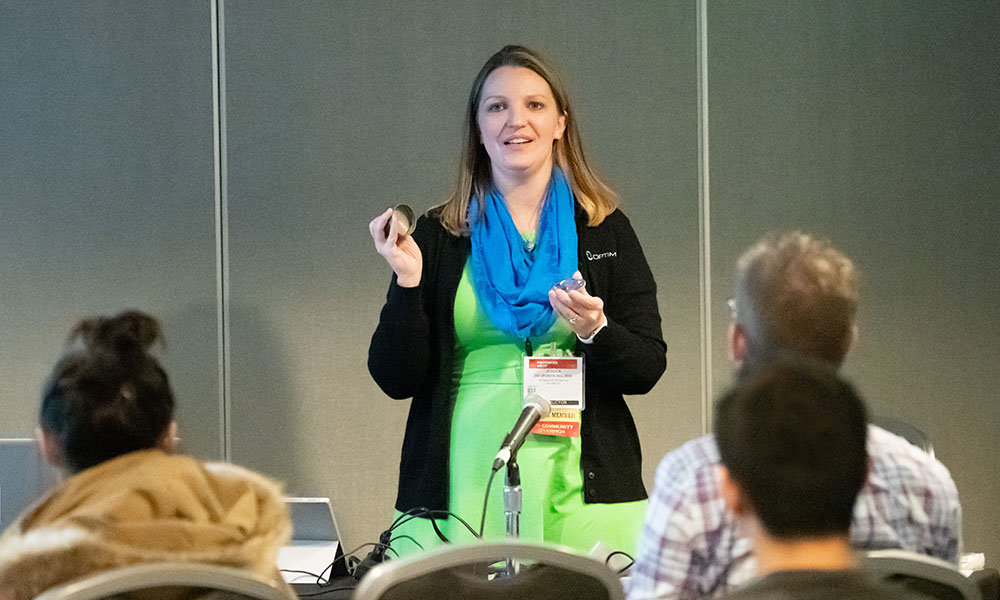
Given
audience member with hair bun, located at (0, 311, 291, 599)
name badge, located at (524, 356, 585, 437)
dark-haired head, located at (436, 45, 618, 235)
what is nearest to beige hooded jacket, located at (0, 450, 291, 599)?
audience member with hair bun, located at (0, 311, 291, 599)

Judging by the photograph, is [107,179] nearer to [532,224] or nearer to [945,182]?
[532,224]

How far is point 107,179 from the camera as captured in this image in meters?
4.16

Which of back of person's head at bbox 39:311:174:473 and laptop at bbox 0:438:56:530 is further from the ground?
back of person's head at bbox 39:311:174:473

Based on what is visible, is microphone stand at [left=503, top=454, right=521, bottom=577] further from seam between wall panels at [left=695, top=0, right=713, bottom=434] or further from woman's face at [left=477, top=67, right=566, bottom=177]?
seam between wall panels at [left=695, top=0, right=713, bottom=434]

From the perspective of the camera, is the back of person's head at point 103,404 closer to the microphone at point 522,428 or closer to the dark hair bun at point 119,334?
the dark hair bun at point 119,334

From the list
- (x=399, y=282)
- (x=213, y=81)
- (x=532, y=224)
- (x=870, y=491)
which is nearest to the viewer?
(x=870, y=491)

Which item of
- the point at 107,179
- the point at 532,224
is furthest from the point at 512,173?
the point at 107,179

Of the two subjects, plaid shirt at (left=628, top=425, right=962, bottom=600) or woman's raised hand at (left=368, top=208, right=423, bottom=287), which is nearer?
plaid shirt at (left=628, top=425, right=962, bottom=600)

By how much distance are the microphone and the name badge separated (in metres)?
0.42

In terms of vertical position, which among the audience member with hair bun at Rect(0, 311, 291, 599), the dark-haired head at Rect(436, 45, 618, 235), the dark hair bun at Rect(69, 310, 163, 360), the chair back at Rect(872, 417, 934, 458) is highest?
the dark-haired head at Rect(436, 45, 618, 235)

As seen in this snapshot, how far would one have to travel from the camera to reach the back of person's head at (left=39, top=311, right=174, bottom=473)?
5.51 feet

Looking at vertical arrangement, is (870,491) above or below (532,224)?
below

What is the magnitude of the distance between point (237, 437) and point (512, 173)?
193cm

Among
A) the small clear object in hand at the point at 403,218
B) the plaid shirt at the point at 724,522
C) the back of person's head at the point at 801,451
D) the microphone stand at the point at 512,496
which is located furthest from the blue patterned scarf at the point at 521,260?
the back of person's head at the point at 801,451
